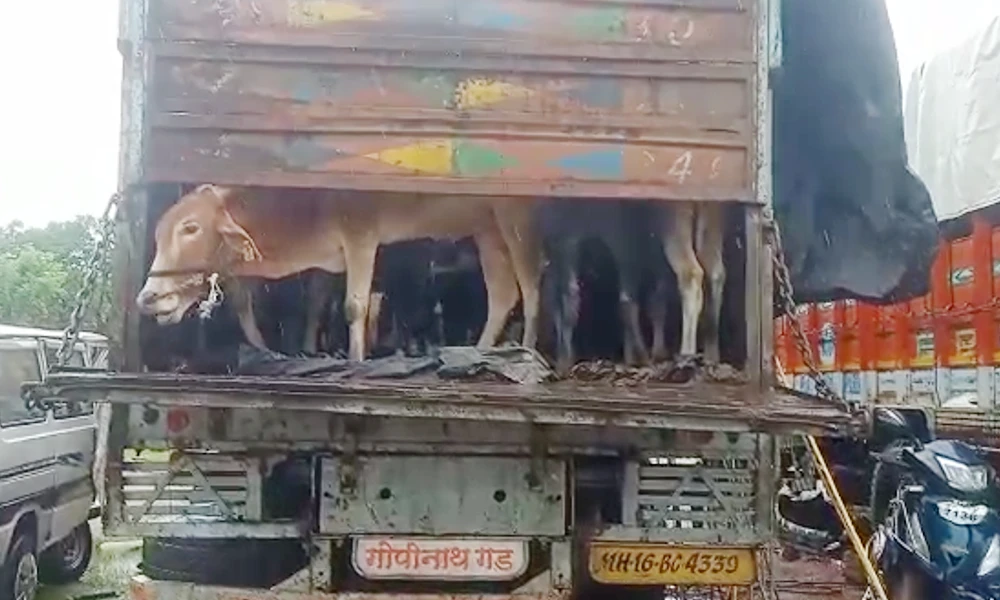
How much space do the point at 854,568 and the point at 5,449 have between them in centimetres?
546

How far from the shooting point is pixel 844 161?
17.1 feet

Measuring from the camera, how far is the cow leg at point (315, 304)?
16.5 feet

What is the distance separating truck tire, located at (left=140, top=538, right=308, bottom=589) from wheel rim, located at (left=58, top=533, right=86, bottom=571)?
5.11 metres

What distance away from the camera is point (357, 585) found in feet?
12.6

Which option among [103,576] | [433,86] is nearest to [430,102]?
[433,86]

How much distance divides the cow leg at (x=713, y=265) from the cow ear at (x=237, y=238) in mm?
1666

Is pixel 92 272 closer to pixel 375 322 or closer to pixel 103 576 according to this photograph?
pixel 375 322

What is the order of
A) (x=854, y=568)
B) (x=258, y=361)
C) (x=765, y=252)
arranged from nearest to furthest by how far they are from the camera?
(x=765, y=252), (x=258, y=361), (x=854, y=568)

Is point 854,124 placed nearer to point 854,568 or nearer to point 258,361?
point 258,361

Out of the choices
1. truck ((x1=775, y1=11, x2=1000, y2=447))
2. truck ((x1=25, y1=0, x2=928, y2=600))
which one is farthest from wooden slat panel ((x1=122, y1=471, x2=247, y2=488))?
truck ((x1=775, y1=11, x2=1000, y2=447))

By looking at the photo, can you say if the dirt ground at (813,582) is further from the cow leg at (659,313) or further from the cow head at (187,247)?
the cow head at (187,247)

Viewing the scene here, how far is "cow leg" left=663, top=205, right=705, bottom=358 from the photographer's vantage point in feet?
15.7

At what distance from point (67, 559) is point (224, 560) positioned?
550 centimetres

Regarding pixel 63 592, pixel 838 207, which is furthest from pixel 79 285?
pixel 63 592
